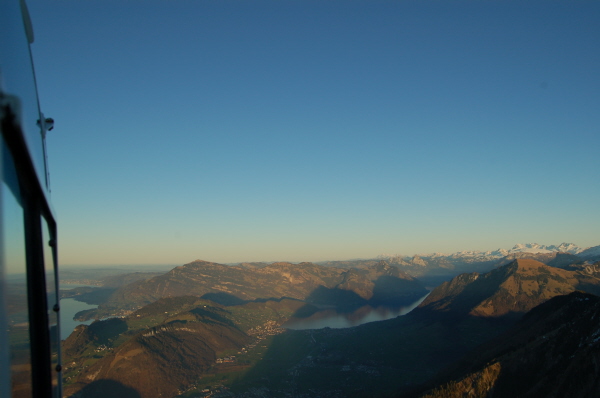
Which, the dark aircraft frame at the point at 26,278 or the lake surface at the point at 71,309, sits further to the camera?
the lake surface at the point at 71,309

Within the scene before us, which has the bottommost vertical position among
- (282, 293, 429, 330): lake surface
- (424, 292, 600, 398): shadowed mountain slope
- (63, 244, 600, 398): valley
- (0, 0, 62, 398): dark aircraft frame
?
(282, 293, 429, 330): lake surface

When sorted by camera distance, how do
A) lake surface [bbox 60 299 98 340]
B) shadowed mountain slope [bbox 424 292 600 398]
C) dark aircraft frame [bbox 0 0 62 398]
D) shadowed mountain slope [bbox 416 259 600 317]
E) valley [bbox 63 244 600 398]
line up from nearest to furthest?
dark aircraft frame [bbox 0 0 62 398], shadowed mountain slope [bbox 424 292 600 398], valley [bbox 63 244 600 398], shadowed mountain slope [bbox 416 259 600 317], lake surface [bbox 60 299 98 340]

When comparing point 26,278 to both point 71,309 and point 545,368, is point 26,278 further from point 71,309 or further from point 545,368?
point 71,309

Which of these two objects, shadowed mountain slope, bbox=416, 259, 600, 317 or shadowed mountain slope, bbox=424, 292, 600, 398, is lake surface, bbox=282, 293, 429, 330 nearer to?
shadowed mountain slope, bbox=416, 259, 600, 317

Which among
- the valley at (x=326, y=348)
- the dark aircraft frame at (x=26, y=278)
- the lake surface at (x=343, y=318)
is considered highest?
the dark aircraft frame at (x=26, y=278)

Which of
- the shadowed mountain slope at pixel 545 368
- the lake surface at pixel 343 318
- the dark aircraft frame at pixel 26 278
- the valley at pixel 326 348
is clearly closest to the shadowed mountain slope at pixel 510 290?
the valley at pixel 326 348

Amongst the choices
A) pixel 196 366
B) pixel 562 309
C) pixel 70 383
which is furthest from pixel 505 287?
pixel 70 383

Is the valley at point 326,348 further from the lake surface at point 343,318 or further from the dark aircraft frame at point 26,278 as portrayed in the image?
the dark aircraft frame at point 26,278

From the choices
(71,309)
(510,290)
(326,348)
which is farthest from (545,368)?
(71,309)

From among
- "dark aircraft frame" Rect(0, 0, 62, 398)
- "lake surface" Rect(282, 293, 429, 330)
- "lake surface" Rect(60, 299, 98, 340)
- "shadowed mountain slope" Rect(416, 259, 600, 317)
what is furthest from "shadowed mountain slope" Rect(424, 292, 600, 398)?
"lake surface" Rect(60, 299, 98, 340)
